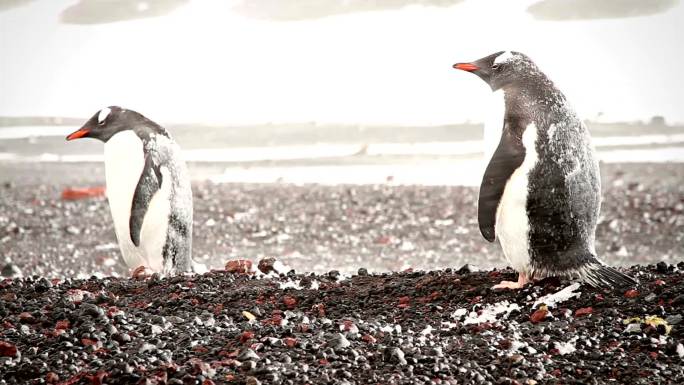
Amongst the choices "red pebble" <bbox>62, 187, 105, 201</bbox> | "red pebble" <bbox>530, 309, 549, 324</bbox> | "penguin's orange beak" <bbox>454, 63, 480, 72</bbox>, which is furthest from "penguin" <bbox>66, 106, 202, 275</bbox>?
"red pebble" <bbox>62, 187, 105, 201</bbox>

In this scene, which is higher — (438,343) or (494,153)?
(494,153)

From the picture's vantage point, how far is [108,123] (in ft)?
12.7

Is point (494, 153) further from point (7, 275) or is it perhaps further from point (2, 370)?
point (7, 275)

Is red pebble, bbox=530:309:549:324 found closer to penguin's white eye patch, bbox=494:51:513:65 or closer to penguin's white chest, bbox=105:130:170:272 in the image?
penguin's white eye patch, bbox=494:51:513:65

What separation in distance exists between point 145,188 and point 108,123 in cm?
40

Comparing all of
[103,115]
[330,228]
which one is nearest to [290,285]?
[103,115]

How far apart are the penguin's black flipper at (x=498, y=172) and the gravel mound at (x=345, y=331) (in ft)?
0.97

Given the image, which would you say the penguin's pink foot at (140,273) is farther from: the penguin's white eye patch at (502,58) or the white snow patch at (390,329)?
the penguin's white eye patch at (502,58)

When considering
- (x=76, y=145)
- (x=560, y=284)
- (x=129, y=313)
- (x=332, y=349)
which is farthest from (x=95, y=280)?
(x=76, y=145)

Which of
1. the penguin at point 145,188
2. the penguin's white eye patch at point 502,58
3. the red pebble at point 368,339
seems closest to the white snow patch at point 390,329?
the red pebble at point 368,339

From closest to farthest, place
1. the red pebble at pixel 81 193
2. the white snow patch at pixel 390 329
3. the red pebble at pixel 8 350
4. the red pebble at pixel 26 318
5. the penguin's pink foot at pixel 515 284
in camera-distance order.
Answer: the red pebble at pixel 8 350
the white snow patch at pixel 390 329
the red pebble at pixel 26 318
the penguin's pink foot at pixel 515 284
the red pebble at pixel 81 193

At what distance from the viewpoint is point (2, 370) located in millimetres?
2316

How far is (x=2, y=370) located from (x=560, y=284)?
1.91 m

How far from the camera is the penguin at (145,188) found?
12.3ft
